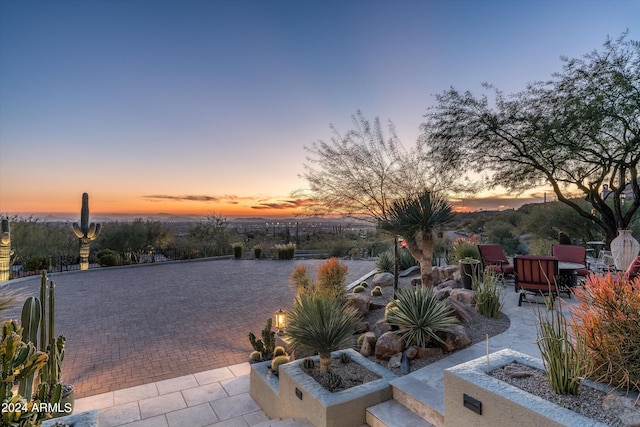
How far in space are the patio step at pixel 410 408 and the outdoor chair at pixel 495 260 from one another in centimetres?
543

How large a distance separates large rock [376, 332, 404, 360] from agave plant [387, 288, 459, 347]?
11 centimetres

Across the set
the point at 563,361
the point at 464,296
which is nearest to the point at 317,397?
the point at 563,361

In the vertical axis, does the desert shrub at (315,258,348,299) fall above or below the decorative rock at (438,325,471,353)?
above

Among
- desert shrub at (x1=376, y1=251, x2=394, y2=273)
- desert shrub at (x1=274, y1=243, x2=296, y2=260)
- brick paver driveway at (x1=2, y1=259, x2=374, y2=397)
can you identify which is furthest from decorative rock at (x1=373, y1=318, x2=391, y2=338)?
desert shrub at (x1=274, y1=243, x2=296, y2=260)

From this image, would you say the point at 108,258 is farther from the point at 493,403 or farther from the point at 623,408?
the point at 623,408

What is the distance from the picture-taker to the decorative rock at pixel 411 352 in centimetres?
412

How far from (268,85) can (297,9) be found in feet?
8.62

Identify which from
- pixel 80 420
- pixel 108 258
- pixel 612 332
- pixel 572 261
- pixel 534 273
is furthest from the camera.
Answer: pixel 108 258

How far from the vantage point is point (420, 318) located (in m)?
4.40

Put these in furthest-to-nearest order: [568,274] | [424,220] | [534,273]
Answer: [568,274], [534,273], [424,220]

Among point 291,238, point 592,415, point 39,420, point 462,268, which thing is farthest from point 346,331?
point 291,238

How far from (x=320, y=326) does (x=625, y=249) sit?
8063mm

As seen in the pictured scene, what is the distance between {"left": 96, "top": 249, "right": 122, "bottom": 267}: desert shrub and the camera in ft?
53.3

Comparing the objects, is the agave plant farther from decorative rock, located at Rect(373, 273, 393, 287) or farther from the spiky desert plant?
decorative rock, located at Rect(373, 273, 393, 287)
